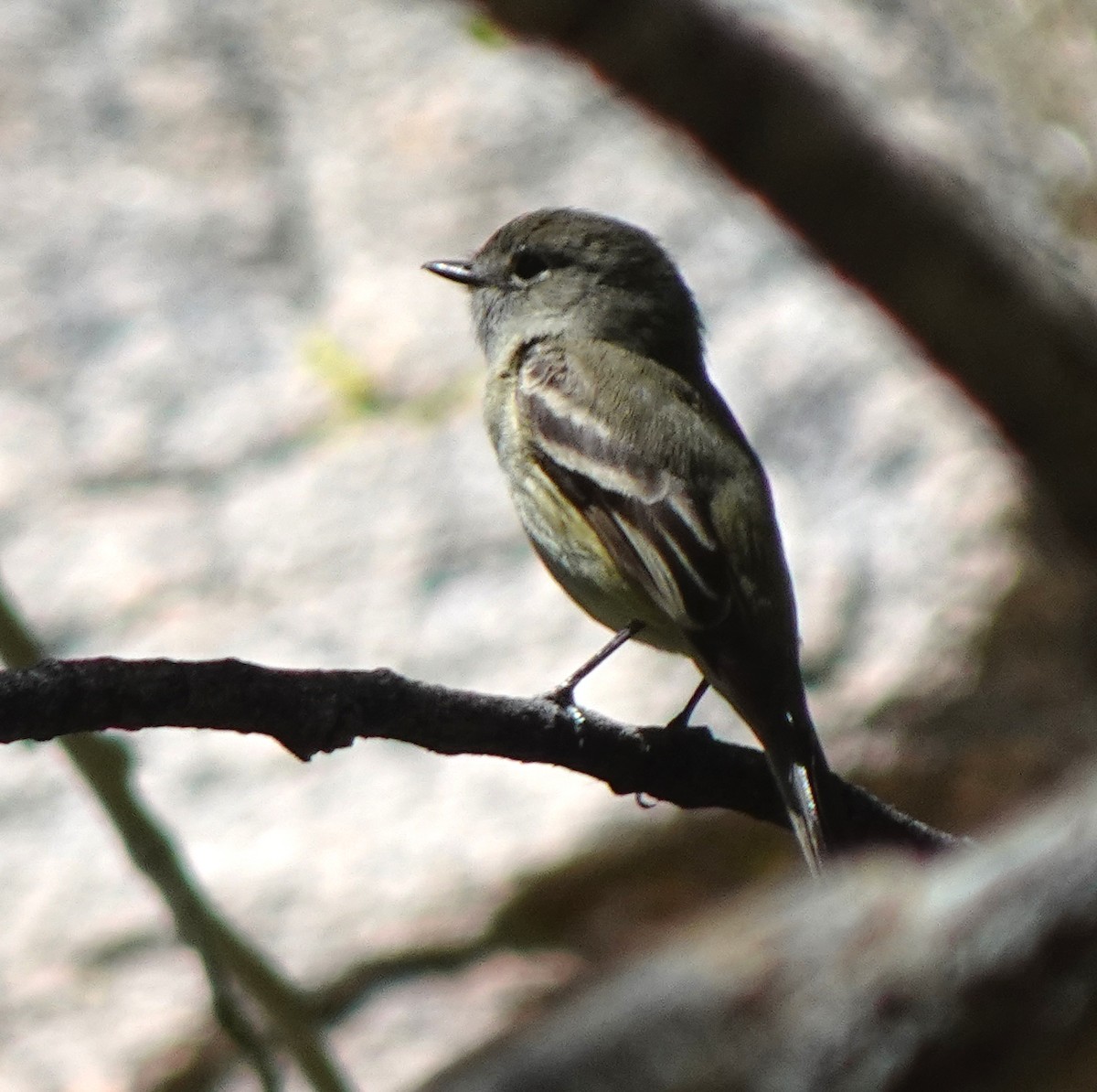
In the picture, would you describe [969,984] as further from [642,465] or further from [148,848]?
[642,465]

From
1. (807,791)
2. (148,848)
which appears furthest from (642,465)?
(148,848)

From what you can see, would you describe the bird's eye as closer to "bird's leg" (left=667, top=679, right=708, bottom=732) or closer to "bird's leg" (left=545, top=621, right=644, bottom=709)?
"bird's leg" (left=545, top=621, right=644, bottom=709)

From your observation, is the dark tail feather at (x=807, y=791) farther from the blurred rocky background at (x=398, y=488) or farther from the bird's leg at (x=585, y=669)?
the blurred rocky background at (x=398, y=488)

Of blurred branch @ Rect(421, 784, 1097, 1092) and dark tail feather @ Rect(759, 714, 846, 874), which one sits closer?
blurred branch @ Rect(421, 784, 1097, 1092)

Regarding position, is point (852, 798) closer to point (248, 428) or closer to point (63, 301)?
point (248, 428)

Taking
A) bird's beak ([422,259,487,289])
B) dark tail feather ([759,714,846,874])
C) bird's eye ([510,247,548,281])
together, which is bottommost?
dark tail feather ([759,714,846,874])

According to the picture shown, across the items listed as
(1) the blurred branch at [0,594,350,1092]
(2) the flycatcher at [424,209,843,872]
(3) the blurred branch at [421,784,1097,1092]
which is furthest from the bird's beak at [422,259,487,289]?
(3) the blurred branch at [421,784,1097,1092]

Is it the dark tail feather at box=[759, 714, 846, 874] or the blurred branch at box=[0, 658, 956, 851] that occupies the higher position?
the blurred branch at box=[0, 658, 956, 851]

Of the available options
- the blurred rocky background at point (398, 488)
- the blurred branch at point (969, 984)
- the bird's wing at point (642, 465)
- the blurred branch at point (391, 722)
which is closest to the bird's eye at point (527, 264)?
the bird's wing at point (642, 465)

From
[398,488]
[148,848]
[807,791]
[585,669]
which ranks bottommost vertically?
[807,791]
